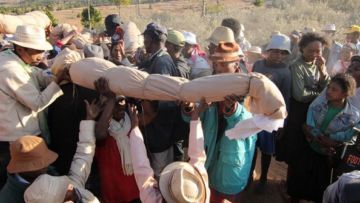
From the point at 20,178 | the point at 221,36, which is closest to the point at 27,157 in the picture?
the point at 20,178

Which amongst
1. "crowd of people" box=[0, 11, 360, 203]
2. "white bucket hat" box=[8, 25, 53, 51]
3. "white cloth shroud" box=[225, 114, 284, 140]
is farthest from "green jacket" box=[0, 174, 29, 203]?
"white cloth shroud" box=[225, 114, 284, 140]

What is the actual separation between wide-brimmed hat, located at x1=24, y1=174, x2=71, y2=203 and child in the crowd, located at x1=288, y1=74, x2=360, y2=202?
8.77ft

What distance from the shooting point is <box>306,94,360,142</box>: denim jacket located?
380 centimetres

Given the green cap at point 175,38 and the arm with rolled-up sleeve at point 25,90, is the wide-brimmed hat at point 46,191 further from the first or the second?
the green cap at point 175,38

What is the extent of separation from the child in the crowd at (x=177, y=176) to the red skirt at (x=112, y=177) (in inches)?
15.0

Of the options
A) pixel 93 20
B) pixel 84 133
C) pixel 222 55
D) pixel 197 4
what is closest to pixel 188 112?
pixel 222 55

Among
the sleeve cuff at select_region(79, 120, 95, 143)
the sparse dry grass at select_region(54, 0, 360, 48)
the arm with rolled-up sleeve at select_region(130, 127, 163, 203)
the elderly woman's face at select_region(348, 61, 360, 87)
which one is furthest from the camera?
the sparse dry grass at select_region(54, 0, 360, 48)

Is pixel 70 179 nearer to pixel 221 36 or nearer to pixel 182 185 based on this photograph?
pixel 182 185

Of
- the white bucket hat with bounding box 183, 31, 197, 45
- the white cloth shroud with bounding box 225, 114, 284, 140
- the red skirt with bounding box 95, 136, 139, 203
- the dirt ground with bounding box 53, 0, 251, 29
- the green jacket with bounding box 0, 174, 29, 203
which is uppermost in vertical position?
the white bucket hat with bounding box 183, 31, 197, 45

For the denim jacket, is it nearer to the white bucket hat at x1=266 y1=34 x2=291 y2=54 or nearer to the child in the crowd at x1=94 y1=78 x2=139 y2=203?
the white bucket hat at x1=266 y1=34 x2=291 y2=54

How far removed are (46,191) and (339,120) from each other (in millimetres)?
2874

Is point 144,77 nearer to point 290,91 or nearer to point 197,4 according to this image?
point 290,91

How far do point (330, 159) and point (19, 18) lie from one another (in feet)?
12.7

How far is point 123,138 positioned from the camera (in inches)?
120
